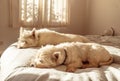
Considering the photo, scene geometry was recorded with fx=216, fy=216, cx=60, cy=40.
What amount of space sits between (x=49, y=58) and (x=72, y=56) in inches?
7.7

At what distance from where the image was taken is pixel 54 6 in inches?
170

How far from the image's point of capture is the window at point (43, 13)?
4.00m

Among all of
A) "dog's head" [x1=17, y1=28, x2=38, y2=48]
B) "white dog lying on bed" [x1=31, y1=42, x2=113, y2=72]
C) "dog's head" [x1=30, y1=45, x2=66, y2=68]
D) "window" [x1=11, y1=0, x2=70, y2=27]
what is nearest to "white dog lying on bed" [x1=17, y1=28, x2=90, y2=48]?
"dog's head" [x1=17, y1=28, x2=38, y2=48]

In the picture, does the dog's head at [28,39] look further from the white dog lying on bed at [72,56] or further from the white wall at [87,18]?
the white wall at [87,18]

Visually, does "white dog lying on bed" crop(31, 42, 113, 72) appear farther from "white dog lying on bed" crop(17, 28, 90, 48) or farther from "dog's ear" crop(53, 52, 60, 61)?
"white dog lying on bed" crop(17, 28, 90, 48)

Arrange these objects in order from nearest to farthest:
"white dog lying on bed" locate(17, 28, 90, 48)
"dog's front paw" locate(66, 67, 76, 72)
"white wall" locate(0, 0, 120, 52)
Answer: "dog's front paw" locate(66, 67, 76, 72) → "white dog lying on bed" locate(17, 28, 90, 48) → "white wall" locate(0, 0, 120, 52)

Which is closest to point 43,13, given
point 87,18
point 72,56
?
point 87,18

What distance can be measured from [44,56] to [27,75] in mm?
213

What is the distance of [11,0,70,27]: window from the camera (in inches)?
157

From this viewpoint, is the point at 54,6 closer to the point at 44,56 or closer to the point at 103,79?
the point at 44,56

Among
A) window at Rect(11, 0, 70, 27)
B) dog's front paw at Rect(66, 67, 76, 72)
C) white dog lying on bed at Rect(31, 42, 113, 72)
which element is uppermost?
window at Rect(11, 0, 70, 27)

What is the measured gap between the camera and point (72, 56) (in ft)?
5.14

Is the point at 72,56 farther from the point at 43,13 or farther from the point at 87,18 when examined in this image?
the point at 87,18

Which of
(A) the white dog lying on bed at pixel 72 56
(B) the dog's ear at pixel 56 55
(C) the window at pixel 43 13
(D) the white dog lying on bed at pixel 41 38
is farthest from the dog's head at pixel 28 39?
(C) the window at pixel 43 13
